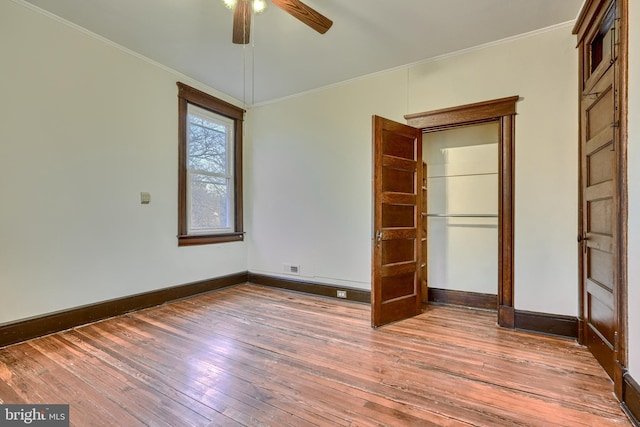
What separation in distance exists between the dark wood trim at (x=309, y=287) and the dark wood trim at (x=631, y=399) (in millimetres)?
2302

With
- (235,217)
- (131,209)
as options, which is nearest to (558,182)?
(235,217)

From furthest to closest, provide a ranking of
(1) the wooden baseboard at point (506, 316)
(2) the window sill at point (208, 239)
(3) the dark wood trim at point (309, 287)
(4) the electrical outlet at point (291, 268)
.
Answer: (4) the electrical outlet at point (291, 268), (2) the window sill at point (208, 239), (3) the dark wood trim at point (309, 287), (1) the wooden baseboard at point (506, 316)

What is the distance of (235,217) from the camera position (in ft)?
15.4

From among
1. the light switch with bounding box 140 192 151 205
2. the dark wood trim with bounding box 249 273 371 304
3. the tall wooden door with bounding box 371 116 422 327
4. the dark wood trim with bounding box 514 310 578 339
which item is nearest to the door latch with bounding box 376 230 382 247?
the tall wooden door with bounding box 371 116 422 327

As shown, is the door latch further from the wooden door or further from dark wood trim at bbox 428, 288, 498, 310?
dark wood trim at bbox 428, 288, 498, 310

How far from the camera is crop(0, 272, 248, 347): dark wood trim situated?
8.16 ft

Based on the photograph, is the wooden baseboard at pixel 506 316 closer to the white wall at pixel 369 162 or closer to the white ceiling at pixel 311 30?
the white wall at pixel 369 162

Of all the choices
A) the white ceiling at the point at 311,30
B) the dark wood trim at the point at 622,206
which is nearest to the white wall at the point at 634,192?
the dark wood trim at the point at 622,206

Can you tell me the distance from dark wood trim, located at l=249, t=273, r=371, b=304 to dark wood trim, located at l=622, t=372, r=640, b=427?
7.55 feet

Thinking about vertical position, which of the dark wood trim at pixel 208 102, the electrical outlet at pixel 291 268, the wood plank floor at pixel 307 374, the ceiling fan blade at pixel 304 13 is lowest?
the wood plank floor at pixel 307 374

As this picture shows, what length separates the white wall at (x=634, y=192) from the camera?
62.7 inches

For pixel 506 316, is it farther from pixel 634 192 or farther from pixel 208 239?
pixel 208 239

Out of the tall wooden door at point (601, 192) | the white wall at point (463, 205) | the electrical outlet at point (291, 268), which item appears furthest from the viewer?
the electrical outlet at point (291, 268)

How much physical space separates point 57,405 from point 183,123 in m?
3.12
